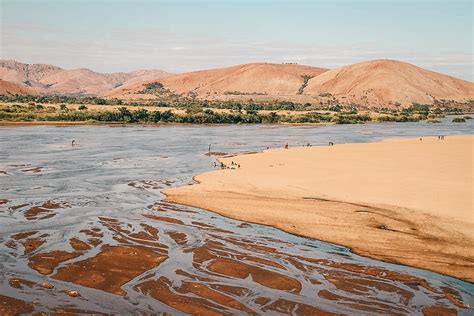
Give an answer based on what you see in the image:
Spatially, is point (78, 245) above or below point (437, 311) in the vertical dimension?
above

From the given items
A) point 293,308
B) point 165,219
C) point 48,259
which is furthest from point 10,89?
point 293,308

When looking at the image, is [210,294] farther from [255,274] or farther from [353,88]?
[353,88]

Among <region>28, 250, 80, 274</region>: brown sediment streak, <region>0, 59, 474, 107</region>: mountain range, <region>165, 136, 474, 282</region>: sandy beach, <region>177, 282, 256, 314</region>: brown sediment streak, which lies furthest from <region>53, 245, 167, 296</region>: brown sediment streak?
<region>0, 59, 474, 107</region>: mountain range

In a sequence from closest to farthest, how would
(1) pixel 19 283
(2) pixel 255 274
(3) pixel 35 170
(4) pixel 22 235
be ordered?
(1) pixel 19 283 < (2) pixel 255 274 < (4) pixel 22 235 < (3) pixel 35 170

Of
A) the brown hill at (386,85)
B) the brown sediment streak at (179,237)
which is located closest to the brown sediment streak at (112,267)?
the brown sediment streak at (179,237)

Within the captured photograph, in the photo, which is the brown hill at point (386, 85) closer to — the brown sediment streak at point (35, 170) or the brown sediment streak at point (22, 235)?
the brown sediment streak at point (35, 170)

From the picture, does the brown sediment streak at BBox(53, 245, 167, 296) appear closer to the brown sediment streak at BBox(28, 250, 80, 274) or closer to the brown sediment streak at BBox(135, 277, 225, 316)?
the brown sediment streak at BBox(28, 250, 80, 274)
